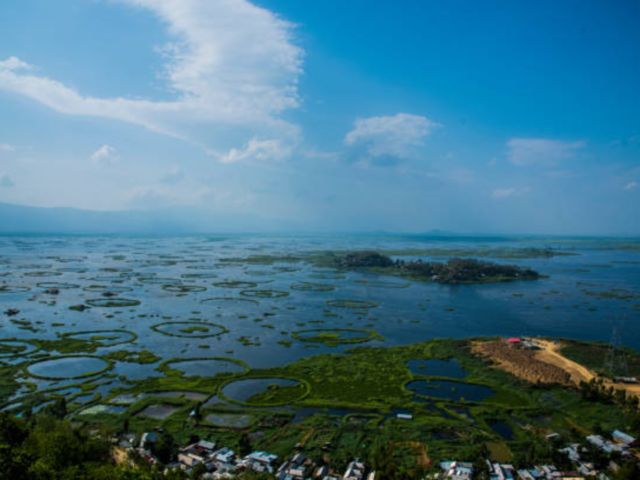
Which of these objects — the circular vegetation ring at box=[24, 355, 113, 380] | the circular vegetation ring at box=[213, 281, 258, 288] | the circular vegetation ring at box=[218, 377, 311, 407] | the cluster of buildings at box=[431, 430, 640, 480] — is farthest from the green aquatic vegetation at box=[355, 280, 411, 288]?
the cluster of buildings at box=[431, 430, 640, 480]

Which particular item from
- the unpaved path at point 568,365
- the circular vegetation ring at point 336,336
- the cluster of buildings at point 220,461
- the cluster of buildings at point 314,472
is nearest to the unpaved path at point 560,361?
the unpaved path at point 568,365

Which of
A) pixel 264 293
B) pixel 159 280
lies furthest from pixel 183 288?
pixel 264 293

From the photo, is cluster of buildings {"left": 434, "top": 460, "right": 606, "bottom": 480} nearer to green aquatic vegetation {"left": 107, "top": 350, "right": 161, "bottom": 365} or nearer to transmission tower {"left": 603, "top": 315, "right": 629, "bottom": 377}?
transmission tower {"left": 603, "top": 315, "right": 629, "bottom": 377}

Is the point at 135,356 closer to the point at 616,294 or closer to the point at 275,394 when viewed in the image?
the point at 275,394

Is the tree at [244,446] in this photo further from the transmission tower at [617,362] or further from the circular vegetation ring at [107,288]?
the circular vegetation ring at [107,288]

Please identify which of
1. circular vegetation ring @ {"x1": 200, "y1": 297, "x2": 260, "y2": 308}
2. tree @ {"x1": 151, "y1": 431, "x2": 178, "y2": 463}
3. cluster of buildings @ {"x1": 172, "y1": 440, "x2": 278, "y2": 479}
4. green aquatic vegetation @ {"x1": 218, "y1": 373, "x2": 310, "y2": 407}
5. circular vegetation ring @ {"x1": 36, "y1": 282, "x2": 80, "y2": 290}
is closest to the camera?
cluster of buildings @ {"x1": 172, "y1": 440, "x2": 278, "y2": 479}

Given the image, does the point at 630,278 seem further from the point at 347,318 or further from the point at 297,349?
the point at 297,349

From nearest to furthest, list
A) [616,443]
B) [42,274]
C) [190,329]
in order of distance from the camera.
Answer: [616,443] < [190,329] < [42,274]

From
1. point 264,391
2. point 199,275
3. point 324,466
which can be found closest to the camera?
point 324,466
